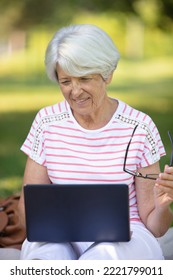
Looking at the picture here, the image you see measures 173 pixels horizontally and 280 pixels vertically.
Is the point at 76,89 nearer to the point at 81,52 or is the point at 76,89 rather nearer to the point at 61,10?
the point at 81,52

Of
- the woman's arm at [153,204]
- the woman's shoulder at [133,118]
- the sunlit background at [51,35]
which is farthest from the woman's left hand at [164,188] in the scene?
the sunlit background at [51,35]

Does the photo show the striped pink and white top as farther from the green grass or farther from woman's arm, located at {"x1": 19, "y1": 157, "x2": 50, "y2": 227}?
the green grass

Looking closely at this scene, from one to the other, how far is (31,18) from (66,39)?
4.28m

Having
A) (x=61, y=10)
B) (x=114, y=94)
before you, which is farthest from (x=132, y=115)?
(x=114, y=94)

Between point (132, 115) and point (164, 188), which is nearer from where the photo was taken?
point (164, 188)

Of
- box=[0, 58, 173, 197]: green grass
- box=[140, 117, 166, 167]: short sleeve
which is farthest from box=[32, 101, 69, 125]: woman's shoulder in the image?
box=[0, 58, 173, 197]: green grass

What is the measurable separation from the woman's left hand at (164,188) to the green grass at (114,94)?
341cm

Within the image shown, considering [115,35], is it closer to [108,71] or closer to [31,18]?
[31,18]

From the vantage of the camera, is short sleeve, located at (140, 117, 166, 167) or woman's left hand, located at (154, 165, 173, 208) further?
short sleeve, located at (140, 117, 166, 167)

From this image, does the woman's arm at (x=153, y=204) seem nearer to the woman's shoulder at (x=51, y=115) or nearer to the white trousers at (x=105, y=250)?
the white trousers at (x=105, y=250)

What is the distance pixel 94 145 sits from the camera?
337cm

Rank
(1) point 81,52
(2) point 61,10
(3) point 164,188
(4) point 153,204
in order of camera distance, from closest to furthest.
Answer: (3) point 164,188 < (1) point 81,52 < (4) point 153,204 < (2) point 61,10

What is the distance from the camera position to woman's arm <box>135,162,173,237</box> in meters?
3.16

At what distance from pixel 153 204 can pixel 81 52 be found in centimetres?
69
